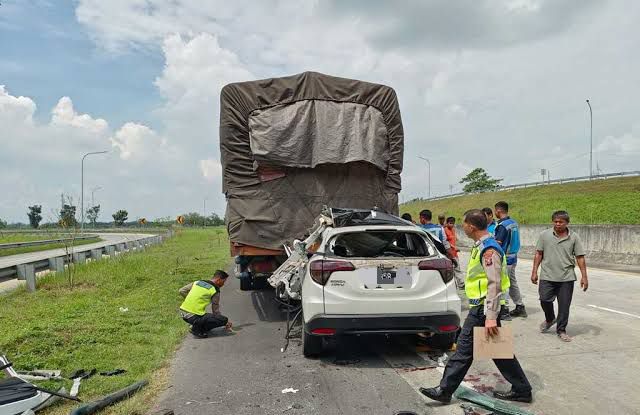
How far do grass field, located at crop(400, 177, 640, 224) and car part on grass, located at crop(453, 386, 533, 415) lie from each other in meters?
25.1

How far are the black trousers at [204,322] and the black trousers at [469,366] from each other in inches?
154

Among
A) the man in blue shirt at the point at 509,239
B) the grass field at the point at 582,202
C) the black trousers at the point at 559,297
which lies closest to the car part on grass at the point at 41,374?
the black trousers at the point at 559,297

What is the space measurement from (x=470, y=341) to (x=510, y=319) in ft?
12.9

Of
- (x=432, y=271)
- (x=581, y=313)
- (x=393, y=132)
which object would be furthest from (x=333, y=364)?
(x=581, y=313)

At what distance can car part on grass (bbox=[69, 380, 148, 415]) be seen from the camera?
4.17m

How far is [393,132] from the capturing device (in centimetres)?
823

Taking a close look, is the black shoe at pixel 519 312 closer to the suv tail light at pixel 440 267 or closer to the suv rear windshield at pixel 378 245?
the suv rear windshield at pixel 378 245

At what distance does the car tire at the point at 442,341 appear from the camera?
6.00 meters

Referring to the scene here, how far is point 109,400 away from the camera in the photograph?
4.45 meters

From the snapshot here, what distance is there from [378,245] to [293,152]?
1.90 m

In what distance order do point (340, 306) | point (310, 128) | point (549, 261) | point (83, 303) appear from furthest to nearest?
point (83, 303), point (310, 128), point (549, 261), point (340, 306)

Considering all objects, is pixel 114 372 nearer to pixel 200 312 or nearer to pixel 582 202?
pixel 200 312

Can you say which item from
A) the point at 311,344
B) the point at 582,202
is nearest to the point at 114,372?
the point at 311,344

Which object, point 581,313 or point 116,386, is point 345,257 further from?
point 581,313
